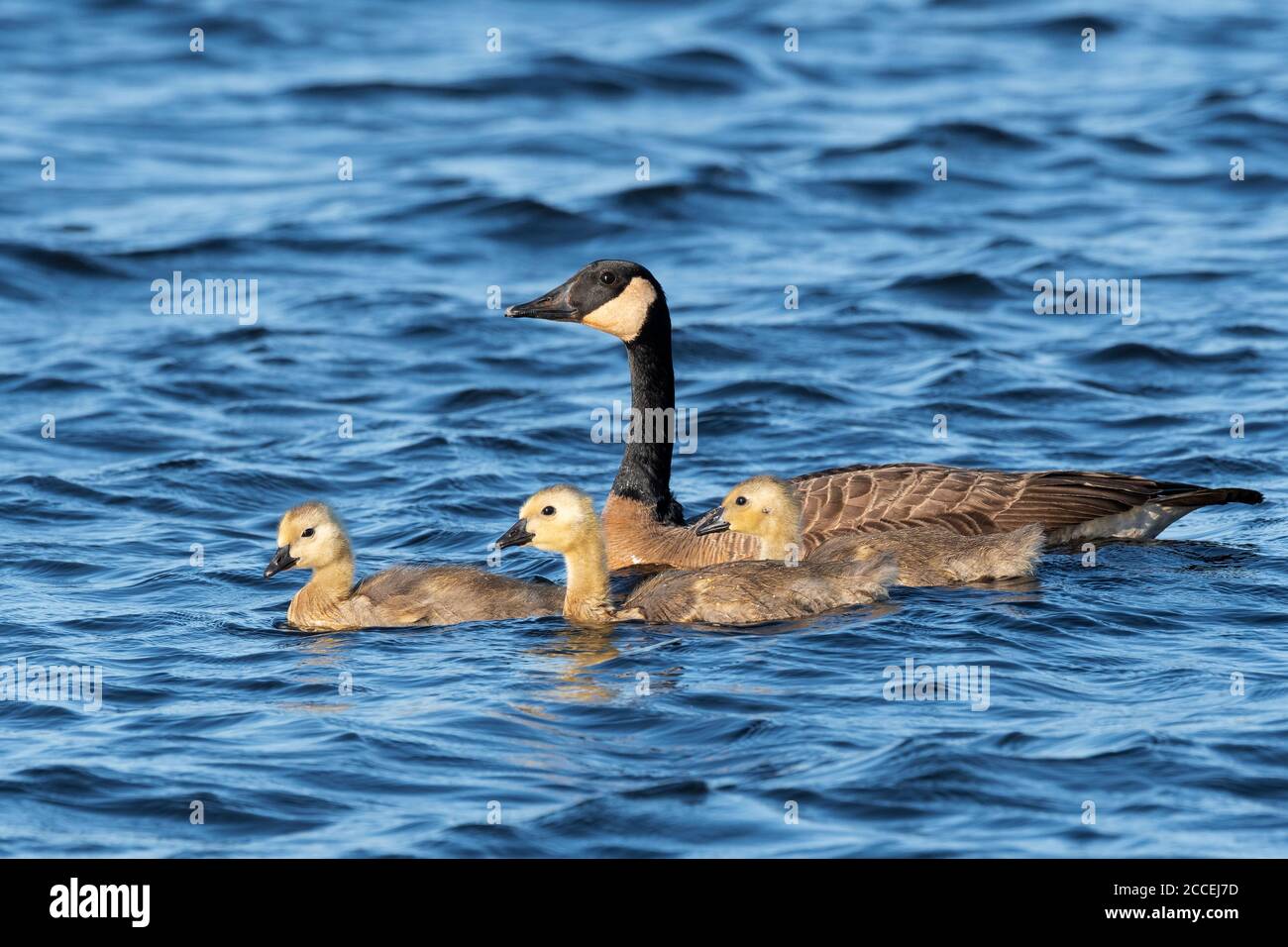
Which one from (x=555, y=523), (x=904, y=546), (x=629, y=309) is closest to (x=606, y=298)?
(x=629, y=309)

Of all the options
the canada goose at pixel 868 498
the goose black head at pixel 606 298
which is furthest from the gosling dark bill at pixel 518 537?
the goose black head at pixel 606 298

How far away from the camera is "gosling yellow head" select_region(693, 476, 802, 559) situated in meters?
11.1

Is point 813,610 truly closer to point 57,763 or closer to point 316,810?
point 316,810

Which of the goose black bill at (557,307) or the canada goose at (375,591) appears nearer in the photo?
the canada goose at (375,591)

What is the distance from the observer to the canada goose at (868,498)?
38.3 feet

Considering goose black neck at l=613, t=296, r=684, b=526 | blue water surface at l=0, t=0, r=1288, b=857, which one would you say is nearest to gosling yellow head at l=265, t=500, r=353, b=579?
blue water surface at l=0, t=0, r=1288, b=857

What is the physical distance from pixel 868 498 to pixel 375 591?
3.08 metres

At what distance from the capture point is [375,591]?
10.9 metres

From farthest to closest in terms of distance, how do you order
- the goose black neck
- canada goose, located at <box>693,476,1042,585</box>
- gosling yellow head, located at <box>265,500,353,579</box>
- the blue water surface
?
the goose black neck
canada goose, located at <box>693,476,1042,585</box>
gosling yellow head, located at <box>265,500,353,579</box>
the blue water surface

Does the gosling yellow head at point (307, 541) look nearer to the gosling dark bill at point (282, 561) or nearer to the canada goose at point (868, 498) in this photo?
the gosling dark bill at point (282, 561)

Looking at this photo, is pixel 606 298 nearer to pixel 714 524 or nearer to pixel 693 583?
pixel 714 524

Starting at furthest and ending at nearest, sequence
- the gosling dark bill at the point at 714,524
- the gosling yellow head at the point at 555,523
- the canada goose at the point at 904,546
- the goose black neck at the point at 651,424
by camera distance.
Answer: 1. the goose black neck at the point at 651,424
2. the gosling dark bill at the point at 714,524
3. the canada goose at the point at 904,546
4. the gosling yellow head at the point at 555,523

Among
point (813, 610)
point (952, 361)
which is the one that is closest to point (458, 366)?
point (952, 361)

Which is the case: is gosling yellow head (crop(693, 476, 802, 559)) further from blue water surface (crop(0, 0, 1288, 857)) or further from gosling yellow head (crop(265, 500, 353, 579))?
gosling yellow head (crop(265, 500, 353, 579))
